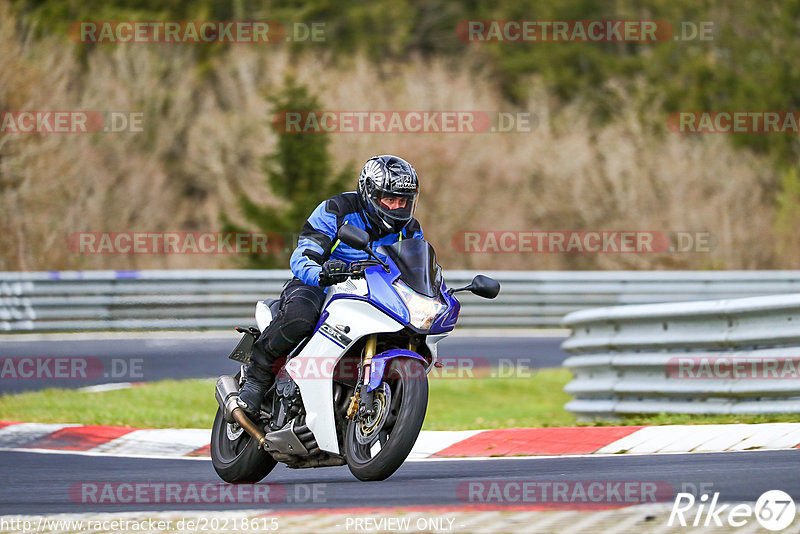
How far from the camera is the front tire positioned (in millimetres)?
8242

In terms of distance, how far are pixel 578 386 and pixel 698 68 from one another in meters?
34.8

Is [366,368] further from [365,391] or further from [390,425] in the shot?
[390,425]

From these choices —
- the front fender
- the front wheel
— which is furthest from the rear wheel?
the front fender

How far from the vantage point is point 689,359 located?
10.5 metres

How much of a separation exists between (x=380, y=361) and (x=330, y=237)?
102 cm

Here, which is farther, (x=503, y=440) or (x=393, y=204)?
(x=503, y=440)

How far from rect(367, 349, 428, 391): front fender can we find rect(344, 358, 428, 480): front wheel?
0.11 feet

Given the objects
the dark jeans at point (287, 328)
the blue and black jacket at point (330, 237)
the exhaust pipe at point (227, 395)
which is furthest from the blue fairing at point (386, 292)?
the exhaust pipe at point (227, 395)

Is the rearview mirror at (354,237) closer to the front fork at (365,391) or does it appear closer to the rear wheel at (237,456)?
the front fork at (365,391)

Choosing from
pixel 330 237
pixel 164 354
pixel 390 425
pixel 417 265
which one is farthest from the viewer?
pixel 164 354

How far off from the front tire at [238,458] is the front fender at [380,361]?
122 centimetres

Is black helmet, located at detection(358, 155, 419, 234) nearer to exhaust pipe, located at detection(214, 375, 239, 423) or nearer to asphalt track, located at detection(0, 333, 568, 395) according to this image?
exhaust pipe, located at detection(214, 375, 239, 423)

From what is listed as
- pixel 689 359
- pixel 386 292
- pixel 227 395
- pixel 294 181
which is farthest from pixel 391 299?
pixel 294 181

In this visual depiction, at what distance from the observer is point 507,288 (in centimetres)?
2144
